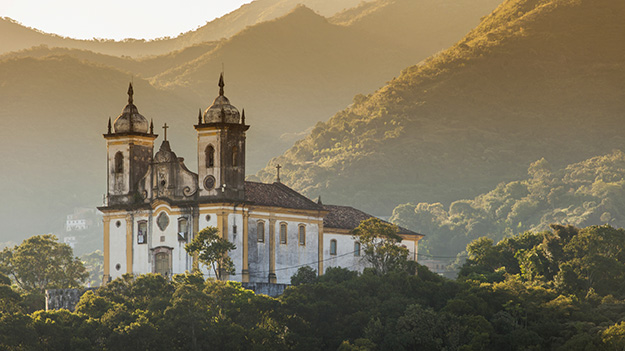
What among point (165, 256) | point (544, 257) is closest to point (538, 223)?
point (544, 257)

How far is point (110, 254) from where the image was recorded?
87.9 m

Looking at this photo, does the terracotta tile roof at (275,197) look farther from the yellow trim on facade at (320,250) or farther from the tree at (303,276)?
the tree at (303,276)

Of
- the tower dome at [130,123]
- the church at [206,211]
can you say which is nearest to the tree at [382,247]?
the church at [206,211]

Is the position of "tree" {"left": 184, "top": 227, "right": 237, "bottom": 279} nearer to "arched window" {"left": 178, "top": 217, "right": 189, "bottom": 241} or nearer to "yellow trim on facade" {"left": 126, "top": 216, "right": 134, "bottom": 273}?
"arched window" {"left": 178, "top": 217, "right": 189, "bottom": 241}

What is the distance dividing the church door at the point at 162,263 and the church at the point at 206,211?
0.21 ft

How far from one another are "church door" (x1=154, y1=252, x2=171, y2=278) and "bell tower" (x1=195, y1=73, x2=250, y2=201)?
443cm

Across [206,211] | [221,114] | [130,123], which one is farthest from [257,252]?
[130,123]

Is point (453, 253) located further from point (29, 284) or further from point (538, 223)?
point (29, 284)

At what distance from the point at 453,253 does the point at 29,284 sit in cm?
9571

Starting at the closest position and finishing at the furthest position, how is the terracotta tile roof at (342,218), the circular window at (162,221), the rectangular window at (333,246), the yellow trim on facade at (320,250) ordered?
1. the circular window at (162,221)
2. the yellow trim on facade at (320,250)
3. the rectangular window at (333,246)
4. the terracotta tile roof at (342,218)

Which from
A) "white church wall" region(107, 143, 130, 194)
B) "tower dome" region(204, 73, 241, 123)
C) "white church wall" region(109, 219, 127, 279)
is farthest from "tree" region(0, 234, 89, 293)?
"tower dome" region(204, 73, 241, 123)

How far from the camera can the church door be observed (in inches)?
3334

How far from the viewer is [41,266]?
9950 centimetres

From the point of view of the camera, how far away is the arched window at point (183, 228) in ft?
277
